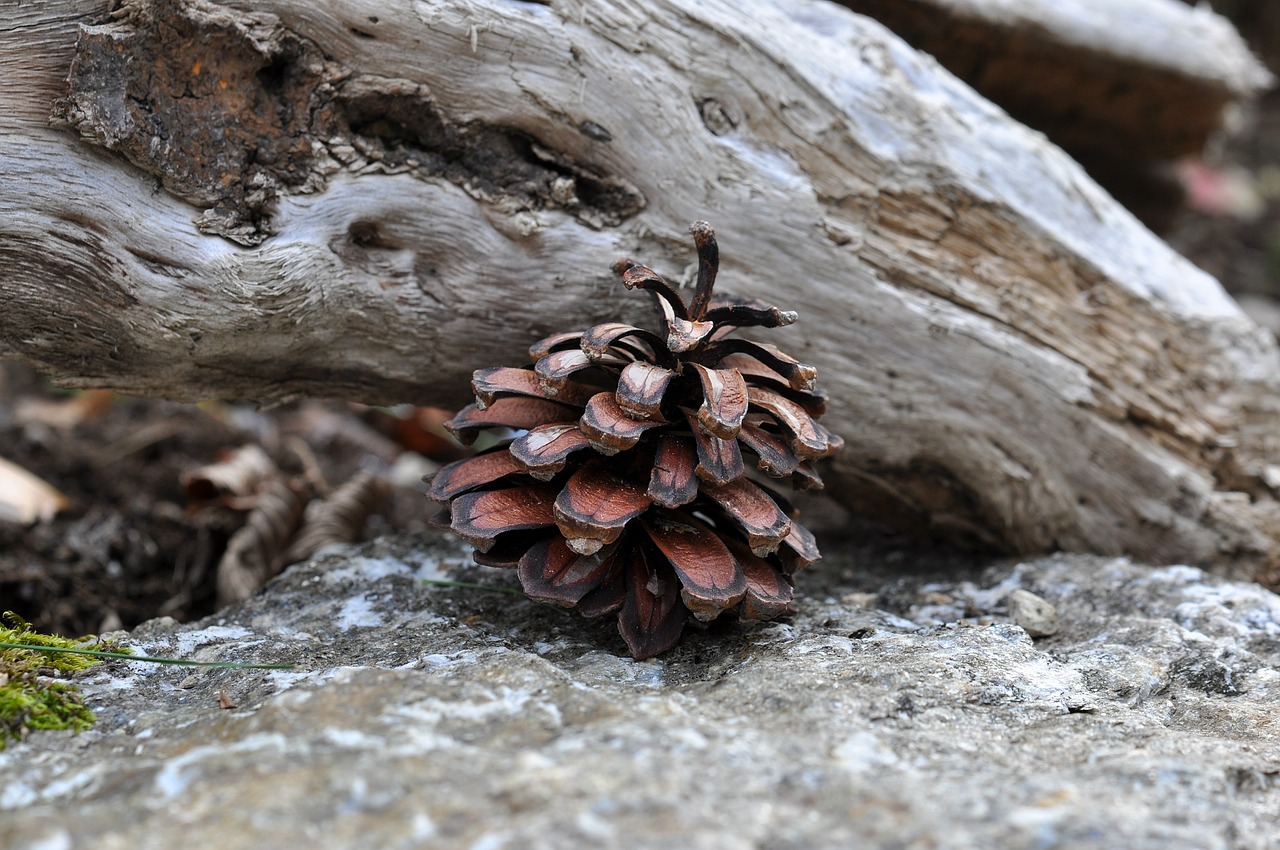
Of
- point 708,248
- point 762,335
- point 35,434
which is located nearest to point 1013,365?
point 762,335

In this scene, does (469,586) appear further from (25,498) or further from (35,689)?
(25,498)

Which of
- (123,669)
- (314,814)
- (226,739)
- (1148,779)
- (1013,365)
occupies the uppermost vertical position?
(1013,365)

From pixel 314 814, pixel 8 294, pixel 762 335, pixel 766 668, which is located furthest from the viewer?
pixel 762 335

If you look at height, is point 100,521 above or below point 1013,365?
below

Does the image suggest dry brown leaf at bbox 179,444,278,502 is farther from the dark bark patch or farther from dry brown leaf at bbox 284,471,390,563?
the dark bark patch

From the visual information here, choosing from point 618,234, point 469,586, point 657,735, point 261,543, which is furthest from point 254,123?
point 657,735

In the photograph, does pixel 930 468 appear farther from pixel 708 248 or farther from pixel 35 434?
pixel 35 434
